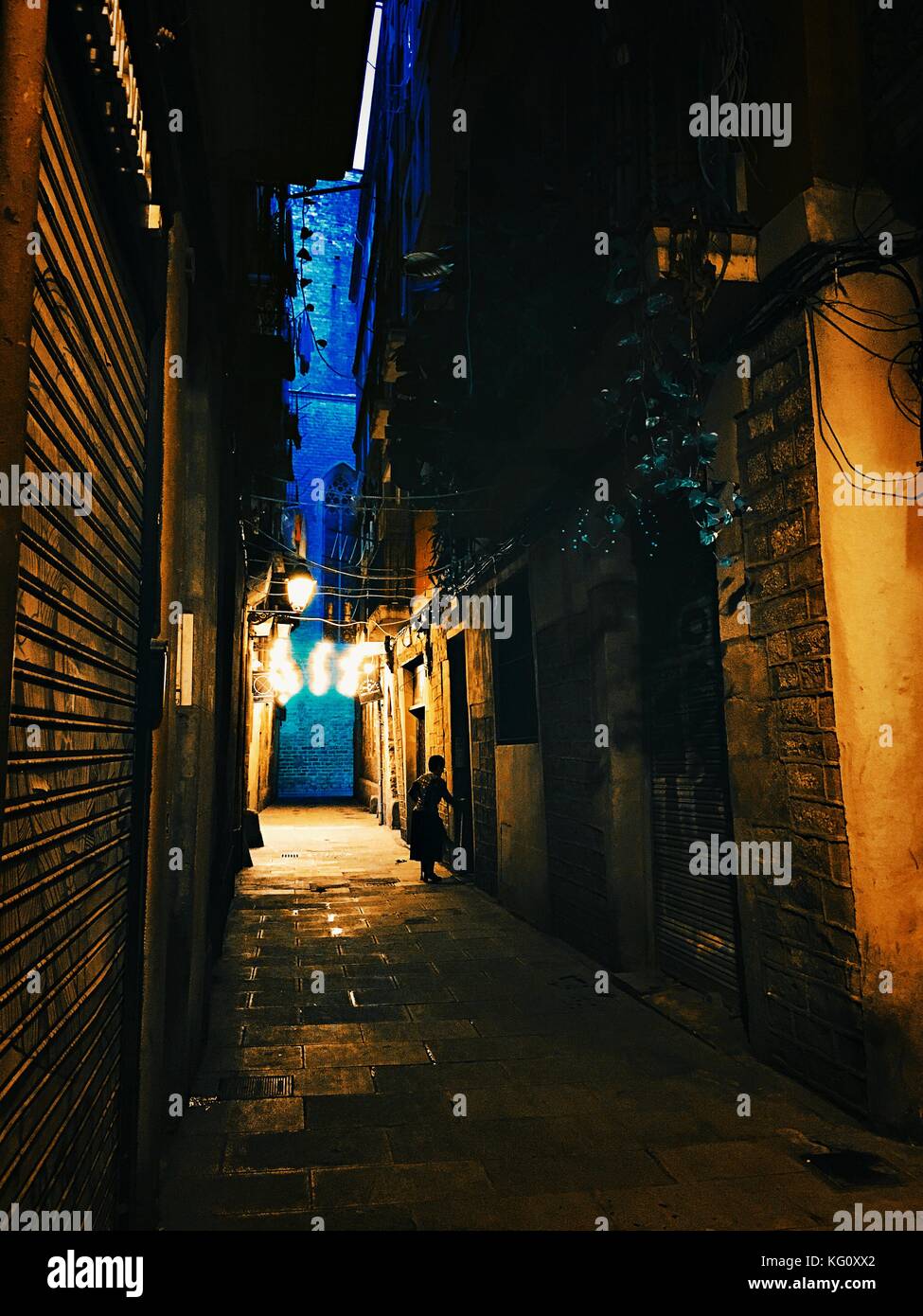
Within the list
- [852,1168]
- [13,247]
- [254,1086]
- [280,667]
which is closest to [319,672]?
[280,667]

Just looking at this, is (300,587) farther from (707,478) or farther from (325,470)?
(325,470)

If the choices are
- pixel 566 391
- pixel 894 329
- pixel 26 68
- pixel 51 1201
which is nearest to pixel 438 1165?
pixel 51 1201

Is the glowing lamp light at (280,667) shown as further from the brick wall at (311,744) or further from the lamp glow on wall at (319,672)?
the brick wall at (311,744)

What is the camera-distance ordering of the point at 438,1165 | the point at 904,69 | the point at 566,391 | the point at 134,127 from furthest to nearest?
the point at 566,391
the point at 904,69
the point at 438,1165
the point at 134,127

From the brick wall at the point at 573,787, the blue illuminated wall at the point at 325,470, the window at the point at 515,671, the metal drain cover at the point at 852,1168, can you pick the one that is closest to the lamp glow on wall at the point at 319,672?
the blue illuminated wall at the point at 325,470

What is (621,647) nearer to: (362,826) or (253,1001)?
(253,1001)

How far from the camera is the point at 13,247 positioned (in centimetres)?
156

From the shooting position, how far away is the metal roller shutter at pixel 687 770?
6207mm

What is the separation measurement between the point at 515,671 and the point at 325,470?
2292cm

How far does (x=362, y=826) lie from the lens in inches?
828

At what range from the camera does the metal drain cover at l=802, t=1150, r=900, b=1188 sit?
375 centimetres

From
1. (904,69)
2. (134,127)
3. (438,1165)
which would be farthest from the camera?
(904,69)

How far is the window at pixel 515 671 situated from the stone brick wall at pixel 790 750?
170 inches

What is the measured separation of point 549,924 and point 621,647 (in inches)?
129
